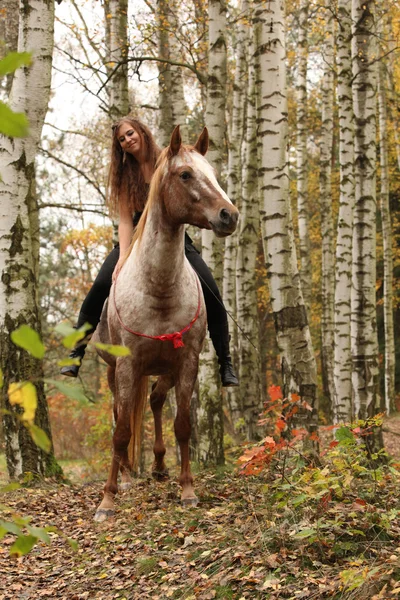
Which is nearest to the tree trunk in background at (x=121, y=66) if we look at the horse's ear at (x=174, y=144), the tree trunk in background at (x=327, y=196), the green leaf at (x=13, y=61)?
the horse's ear at (x=174, y=144)

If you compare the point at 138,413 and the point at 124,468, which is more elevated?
the point at 138,413

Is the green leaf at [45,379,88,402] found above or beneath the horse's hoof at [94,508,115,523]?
above

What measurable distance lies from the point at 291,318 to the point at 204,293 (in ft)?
2.83

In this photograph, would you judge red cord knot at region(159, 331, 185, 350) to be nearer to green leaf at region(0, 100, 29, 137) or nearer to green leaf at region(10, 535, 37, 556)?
green leaf at region(10, 535, 37, 556)

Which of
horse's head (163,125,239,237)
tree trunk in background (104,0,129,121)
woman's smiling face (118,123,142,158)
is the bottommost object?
horse's head (163,125,239,237)

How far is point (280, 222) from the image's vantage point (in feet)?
21.2

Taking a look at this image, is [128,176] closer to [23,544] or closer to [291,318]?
[291,318]

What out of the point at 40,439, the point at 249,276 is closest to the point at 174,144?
the point at 40,439

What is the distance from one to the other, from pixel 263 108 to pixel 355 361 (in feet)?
11.8

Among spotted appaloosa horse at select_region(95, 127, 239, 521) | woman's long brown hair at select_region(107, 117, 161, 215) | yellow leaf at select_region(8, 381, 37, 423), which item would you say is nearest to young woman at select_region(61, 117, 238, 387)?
woman's long brown hair at select_region(107, 117, 161, 215)

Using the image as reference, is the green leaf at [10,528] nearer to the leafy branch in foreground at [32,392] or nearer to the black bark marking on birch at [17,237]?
the leafy branch in foreground at [32,392]

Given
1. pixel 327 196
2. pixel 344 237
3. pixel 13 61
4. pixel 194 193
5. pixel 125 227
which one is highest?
pixel 327 196

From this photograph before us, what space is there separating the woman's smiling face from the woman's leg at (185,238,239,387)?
1.06 meters

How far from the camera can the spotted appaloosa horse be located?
501cm
